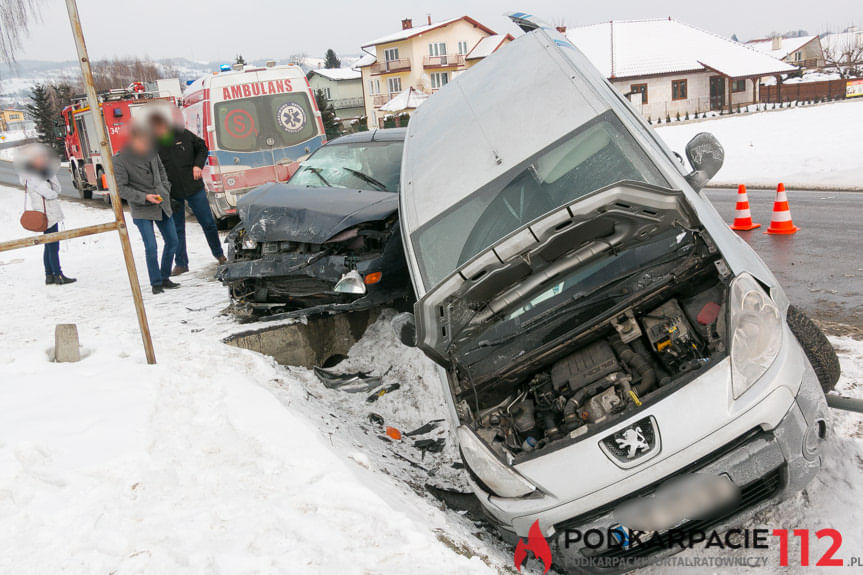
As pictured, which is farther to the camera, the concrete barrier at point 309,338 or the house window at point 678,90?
the house window at point 678,90

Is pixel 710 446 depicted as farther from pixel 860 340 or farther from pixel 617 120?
pixel 860 340

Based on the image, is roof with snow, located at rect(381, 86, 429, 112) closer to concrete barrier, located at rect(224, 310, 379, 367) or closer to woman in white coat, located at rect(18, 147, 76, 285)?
woman in white coat, located at rect(18, 147, 76, 285)

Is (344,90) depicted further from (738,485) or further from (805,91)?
(738,485)

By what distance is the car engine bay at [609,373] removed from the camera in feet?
10.3

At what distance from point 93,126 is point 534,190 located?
13.9 m

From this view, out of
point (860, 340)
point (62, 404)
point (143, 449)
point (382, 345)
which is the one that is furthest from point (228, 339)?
point (860, 340)

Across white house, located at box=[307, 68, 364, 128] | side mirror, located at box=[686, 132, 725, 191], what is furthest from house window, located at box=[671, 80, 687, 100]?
side mirror, located at box=[686, 132, 725, 191]

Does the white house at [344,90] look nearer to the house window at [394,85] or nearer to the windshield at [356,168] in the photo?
the house window at [394,85]

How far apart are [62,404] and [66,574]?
1.53 m

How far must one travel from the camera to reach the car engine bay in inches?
123

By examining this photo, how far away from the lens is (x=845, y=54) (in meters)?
54.5

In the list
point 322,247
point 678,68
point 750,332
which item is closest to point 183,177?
point 322,247

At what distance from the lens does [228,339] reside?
5.47 m

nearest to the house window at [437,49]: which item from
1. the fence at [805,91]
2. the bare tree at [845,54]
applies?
the fence at [805,91]
